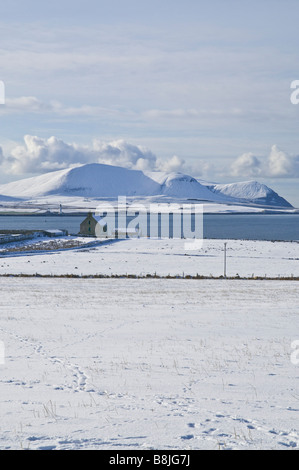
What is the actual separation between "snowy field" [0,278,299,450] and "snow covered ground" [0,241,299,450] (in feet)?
0.11

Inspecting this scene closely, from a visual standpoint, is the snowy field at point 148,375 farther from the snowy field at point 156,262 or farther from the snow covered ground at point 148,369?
the snowy field at point 156,262

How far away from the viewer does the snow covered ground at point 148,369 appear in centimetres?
889

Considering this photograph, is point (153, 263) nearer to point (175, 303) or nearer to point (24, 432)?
point (175, 303)

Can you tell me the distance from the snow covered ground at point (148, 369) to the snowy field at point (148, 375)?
1.3 inches

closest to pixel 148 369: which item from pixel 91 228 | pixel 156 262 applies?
pixel 156 262

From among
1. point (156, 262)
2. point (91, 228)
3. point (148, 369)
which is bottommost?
point (91, 228)

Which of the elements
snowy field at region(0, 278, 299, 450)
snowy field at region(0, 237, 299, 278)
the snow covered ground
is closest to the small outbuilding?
snowy field at region(0, 237, 299, 278)

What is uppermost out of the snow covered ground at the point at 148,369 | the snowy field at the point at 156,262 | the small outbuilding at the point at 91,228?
the snow covered ground at the point at 148,369

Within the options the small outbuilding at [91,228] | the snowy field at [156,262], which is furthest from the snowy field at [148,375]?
the small outbuilding at [91,228]

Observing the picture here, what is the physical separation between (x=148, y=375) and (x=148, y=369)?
0.62m

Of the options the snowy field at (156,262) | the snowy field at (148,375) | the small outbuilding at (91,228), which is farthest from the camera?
the small outbuilding at (91,228)

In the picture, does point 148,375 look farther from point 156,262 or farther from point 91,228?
point 91,228

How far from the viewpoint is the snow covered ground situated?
8.89 meters

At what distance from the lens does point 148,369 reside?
13.6 meters
